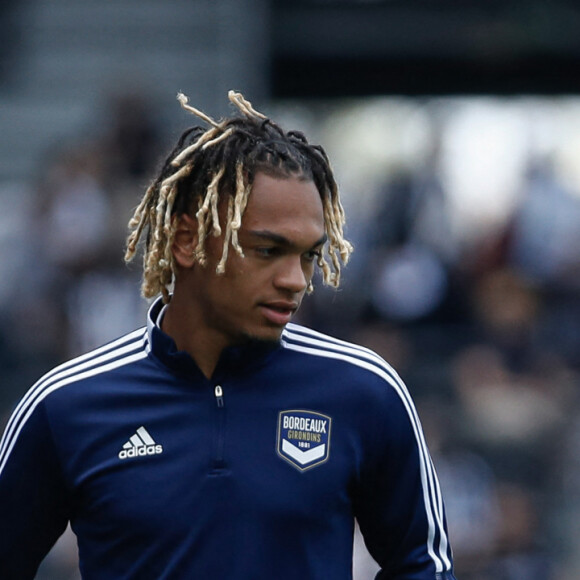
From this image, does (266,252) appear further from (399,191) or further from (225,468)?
(399,191)

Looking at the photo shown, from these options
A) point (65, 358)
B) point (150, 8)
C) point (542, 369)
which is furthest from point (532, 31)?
point (65, 358)

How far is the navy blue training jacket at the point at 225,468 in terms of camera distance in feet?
10.7

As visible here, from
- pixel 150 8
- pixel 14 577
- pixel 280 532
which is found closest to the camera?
pixel 280 532

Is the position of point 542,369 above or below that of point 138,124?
below

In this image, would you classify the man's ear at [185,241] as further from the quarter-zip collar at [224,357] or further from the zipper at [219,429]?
the zipper at [219,429]

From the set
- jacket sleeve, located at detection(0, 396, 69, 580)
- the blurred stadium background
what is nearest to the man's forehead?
jacket sleeve, located at detection(0, 396, 69, 580)

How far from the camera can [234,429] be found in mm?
3336

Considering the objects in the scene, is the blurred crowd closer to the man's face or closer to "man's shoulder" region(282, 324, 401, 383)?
"man's shoulder" region(282, 324, 401, 383)

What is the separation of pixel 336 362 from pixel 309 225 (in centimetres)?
37

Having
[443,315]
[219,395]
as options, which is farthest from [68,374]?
[443,315]

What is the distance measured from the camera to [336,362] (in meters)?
3.44

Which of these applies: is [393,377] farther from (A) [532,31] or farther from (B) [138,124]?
(A) [532,31]

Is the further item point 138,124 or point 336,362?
point 138,124

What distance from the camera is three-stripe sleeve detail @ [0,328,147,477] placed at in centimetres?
344
